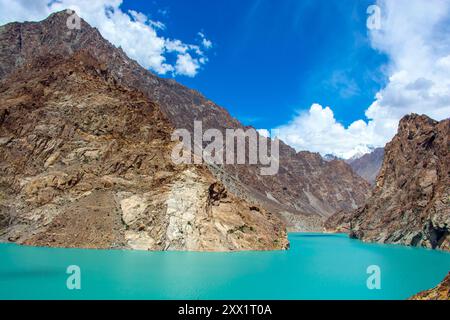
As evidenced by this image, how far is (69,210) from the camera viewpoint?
6475cm

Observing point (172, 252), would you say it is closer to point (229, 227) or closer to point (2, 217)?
point (229, 227)

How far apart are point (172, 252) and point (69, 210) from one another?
17.4m

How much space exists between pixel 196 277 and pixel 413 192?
279 feet

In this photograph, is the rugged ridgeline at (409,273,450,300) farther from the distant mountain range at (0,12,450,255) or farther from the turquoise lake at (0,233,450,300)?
the distant mountain range at (0,12,450,255)

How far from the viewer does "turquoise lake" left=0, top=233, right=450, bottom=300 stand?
28863mm

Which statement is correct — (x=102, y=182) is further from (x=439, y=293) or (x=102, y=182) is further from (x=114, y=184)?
(x=439, y=293)

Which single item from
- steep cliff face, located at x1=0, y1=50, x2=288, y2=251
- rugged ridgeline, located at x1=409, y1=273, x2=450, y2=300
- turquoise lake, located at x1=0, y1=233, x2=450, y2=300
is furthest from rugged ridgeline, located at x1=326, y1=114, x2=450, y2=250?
rugged ridgeline, located at x1=409, y1=273, x2=450, y2=300

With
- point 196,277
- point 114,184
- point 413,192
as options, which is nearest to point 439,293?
point 196,277

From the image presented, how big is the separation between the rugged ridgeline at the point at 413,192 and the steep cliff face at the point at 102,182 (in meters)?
31.4

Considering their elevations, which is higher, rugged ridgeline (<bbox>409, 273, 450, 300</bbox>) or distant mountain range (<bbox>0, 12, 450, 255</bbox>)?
distant mountain range (<bbox>0, 12, 450, 255</bbox>)

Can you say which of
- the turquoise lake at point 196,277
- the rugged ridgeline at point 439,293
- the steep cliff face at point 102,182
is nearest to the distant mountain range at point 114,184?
the steep cliff face at point 102,182

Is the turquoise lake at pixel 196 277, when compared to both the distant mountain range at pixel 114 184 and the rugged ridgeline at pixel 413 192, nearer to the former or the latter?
the distant mountain range at pixel 114 184

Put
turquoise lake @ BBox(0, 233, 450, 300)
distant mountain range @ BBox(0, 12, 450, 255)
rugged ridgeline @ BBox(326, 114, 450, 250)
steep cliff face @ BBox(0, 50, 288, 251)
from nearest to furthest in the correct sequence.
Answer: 1. turquoise lake @ BBox(0, 233, 450, 300)
2. steep cliff face @ BBox(0, 50, 288, 251)
3. distant mountain range @ BBox(0, 12, 450, 255)
4. rugged ridgeline @ BBox(326, 114, 450, 250)

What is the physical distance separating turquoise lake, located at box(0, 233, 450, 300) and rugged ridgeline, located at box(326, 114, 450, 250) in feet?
111
